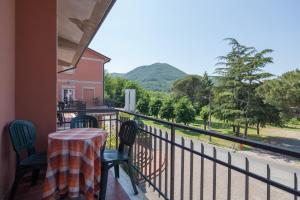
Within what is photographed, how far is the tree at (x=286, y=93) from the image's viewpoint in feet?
53.7

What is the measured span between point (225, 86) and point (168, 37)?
118 feet

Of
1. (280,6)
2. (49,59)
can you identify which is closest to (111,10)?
(49,59)

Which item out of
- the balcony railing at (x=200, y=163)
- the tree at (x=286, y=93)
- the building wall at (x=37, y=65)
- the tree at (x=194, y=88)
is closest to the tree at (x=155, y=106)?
the tree at (x=194, y=88)

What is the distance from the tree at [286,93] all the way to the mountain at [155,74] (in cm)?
5892

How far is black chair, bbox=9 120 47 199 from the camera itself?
212cm

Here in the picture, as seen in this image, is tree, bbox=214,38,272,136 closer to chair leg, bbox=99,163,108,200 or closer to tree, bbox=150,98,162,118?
tree, bbox=150,98,162,118

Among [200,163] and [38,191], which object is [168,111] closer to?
[38,191]

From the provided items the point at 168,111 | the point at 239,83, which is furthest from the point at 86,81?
the point at 239,83

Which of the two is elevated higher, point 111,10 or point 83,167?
point 111,10

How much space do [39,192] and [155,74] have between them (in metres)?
86.4

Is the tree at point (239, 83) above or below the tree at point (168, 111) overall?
above

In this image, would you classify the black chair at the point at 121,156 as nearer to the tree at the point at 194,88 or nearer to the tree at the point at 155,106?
the tree at the point at 155,106

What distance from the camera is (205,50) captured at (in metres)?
47.3

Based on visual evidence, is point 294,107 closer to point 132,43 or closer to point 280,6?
point 280,6
